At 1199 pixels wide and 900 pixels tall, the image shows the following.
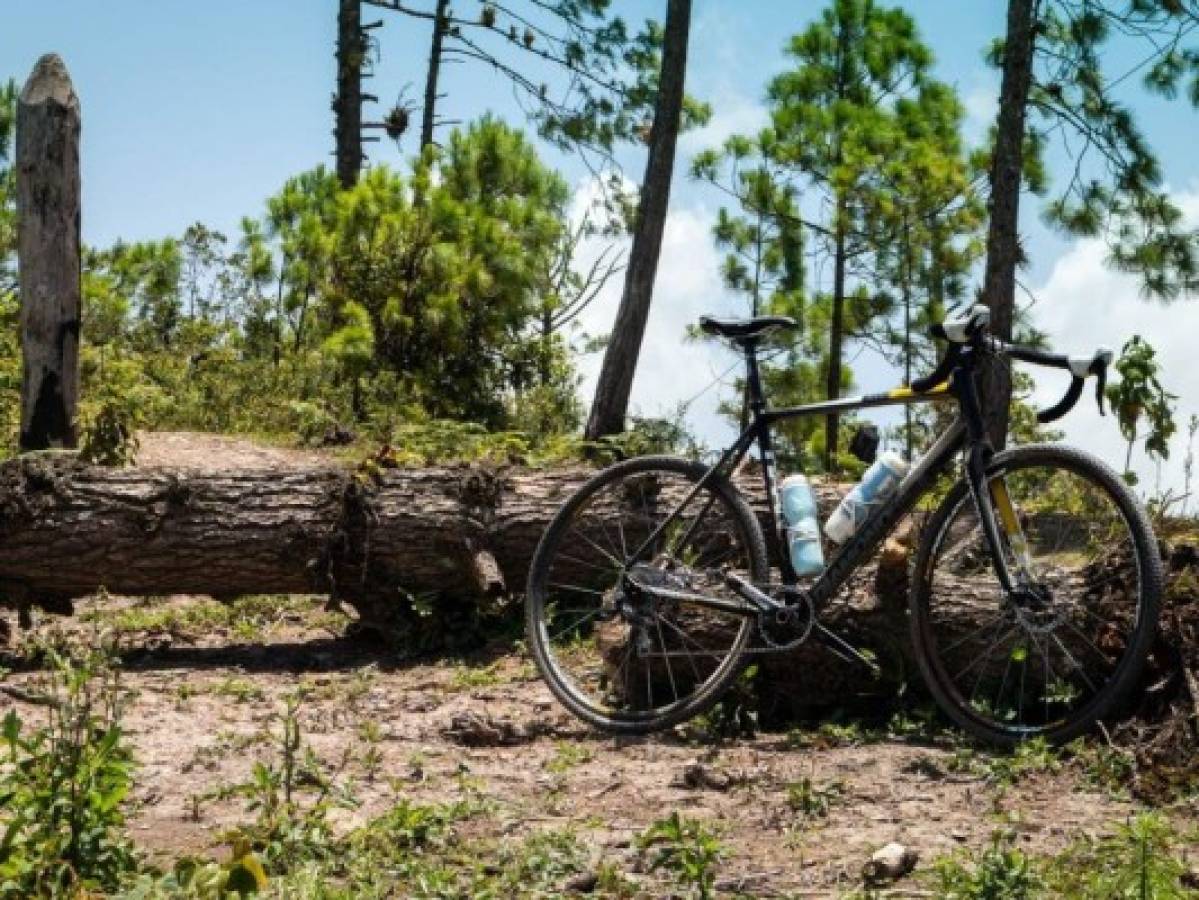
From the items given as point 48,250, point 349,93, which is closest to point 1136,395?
point 48,250

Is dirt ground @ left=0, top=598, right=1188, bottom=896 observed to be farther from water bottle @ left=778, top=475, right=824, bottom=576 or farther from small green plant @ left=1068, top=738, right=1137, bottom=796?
water bottle @ left=778, top=475, right=824, bottom=576

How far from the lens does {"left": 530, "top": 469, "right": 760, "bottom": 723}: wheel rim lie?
20.2ft

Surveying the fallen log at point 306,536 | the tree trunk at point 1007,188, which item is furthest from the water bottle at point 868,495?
the tree trunk at point 1007,188

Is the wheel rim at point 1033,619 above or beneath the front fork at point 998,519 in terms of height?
beneath

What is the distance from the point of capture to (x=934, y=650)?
575 cm

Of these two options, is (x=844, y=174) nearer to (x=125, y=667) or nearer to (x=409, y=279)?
(x=409, y=279)

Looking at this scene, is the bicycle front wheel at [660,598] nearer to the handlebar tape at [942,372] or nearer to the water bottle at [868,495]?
the water bottle at [868,495]

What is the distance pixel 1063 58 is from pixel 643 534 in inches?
281

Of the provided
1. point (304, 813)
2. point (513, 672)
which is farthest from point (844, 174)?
point (304, 813)

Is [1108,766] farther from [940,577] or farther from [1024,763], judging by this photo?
[940,577]

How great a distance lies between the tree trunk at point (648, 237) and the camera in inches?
520

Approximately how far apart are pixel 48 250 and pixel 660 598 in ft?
21.4

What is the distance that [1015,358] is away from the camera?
219 inches

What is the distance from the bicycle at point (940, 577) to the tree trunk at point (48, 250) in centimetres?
574
